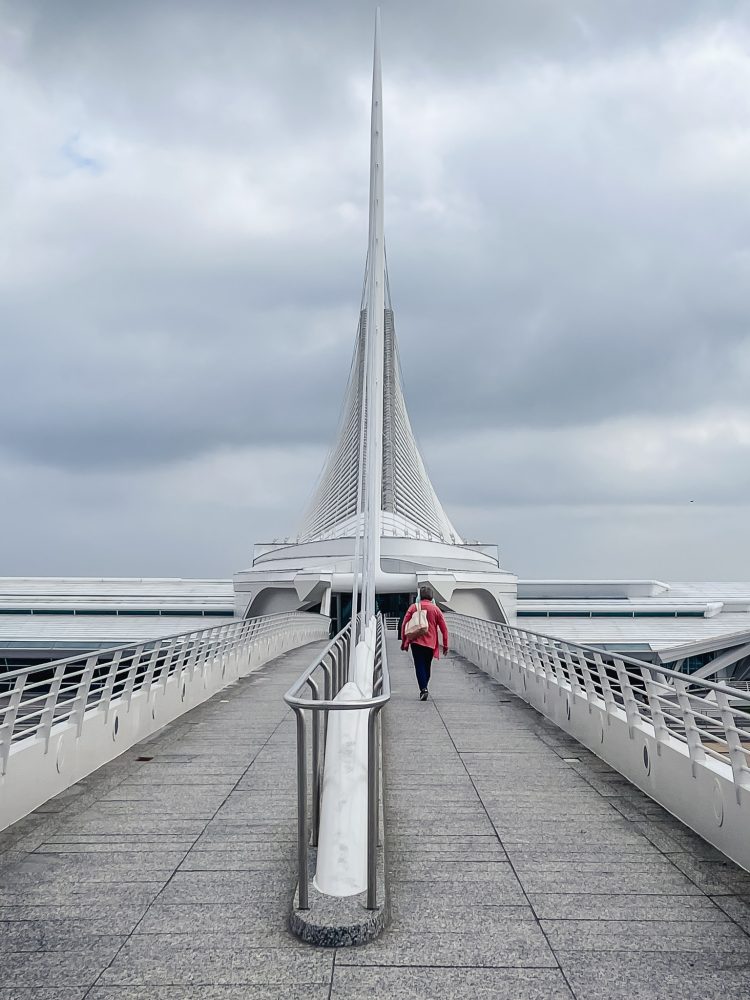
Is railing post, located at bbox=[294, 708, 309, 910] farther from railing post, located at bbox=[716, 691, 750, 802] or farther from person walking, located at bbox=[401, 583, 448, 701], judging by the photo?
person walking, located at bbox=[401, 583, 448, 701]

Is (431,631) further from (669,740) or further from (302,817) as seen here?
(302,817)

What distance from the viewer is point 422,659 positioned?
29.9 feet

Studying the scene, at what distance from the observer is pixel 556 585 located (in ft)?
169

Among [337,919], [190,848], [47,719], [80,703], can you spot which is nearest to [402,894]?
[337,919]

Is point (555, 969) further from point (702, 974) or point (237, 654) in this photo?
point (237, 654)

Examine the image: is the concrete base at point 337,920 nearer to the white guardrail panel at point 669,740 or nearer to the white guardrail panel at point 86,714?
the white guardrail panel at point 669,740

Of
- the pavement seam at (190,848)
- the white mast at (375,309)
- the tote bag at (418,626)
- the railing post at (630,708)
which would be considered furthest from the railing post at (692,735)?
the white mast at (375,309)

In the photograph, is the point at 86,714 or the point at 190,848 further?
the point at 86,714

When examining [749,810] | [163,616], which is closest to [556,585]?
[163,616]

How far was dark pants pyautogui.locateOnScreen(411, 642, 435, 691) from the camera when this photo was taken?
889cm

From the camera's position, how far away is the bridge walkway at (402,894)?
2566mm

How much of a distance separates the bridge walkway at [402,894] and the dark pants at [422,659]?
293cm

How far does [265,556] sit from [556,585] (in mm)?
20618

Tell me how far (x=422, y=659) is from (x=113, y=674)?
383 cm
